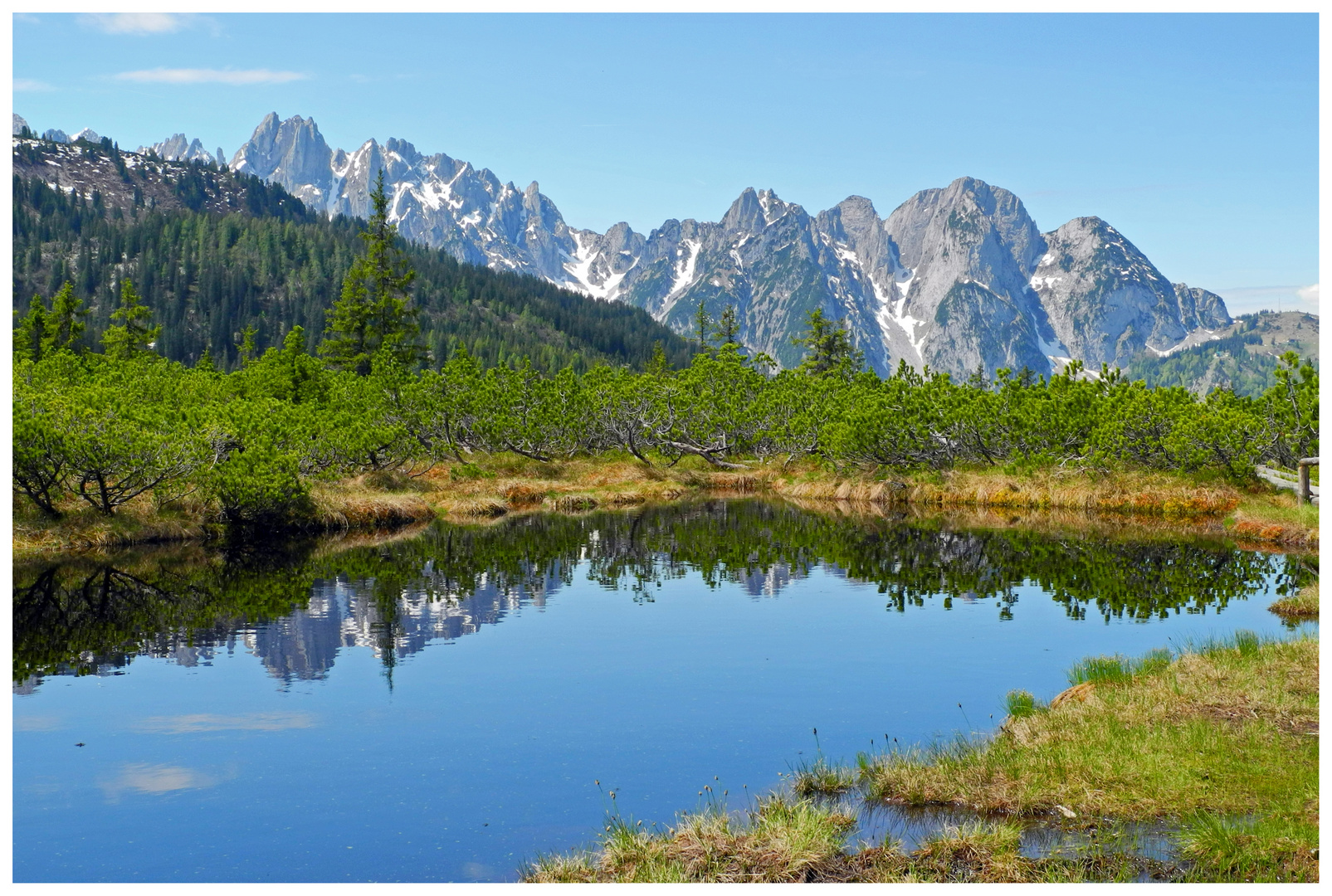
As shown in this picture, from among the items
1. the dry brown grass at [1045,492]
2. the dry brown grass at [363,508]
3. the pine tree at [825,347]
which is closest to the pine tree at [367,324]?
the pine tree at [825,347]

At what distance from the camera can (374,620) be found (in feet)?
82.3

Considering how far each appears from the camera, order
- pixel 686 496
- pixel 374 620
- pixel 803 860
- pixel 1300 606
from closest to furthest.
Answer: pixel 803 860 → pixel 1300 606 → pixel 374 620 → pixel 686 496

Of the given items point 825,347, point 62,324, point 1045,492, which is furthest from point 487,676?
point 62,324

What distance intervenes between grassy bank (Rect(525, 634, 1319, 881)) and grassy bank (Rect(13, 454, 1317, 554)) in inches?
957

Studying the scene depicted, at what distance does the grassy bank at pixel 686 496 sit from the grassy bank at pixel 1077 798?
2431 centimetres

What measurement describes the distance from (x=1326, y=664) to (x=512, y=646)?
17.2 metres

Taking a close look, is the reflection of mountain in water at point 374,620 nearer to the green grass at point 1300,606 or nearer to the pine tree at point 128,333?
the green grass at point 1300,606

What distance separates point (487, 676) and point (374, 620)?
611 cm

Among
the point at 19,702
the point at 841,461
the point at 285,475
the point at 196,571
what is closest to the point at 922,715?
the point at 19,702

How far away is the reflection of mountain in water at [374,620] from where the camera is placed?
70.8 ft

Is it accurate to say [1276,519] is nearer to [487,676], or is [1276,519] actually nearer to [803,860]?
[487,676]

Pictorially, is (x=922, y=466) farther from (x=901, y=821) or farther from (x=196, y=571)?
(x=901, y=821)

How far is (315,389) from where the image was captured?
222 feet

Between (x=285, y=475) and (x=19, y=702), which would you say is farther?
(x=285, y=475)
